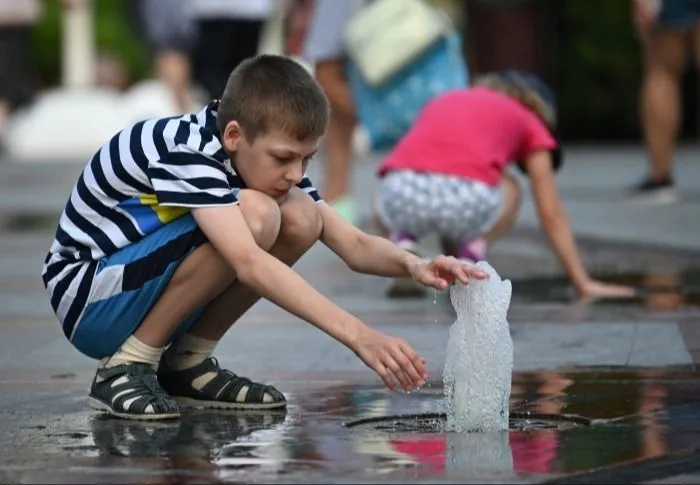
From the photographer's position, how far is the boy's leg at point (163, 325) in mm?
4703

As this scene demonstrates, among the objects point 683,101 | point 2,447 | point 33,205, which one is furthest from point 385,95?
point 683,101

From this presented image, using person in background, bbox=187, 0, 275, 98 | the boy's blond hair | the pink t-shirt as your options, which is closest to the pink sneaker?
the pink t-shirt

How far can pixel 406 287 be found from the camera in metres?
7.71

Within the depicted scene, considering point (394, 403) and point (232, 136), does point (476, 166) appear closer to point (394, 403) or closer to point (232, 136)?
point (394, 403)

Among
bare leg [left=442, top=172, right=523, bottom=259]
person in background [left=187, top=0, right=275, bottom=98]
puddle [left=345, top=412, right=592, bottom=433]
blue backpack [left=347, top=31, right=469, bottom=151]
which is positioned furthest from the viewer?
person in background [left=187, top=0, right=275, bottom=98]

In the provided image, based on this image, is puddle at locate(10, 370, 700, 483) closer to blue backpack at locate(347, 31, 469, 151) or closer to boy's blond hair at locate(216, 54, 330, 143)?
boy's blond hair at locate(216, 54, 330, 143)

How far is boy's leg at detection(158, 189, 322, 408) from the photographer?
4863mm

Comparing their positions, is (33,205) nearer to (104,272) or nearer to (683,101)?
(104,272)

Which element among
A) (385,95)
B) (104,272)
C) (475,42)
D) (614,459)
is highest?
(475,42)

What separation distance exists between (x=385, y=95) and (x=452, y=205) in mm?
1643

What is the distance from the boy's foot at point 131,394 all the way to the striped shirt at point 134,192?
187 millimetres

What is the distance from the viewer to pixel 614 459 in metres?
4.06

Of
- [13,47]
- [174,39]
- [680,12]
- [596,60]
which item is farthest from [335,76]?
[596,60]

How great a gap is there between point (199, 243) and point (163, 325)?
26cm
